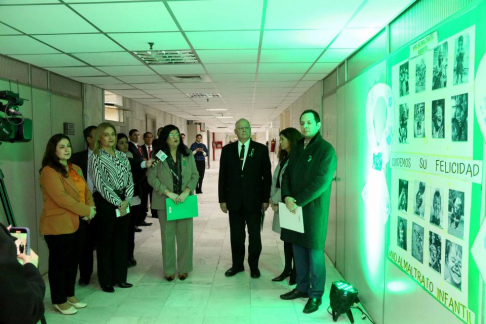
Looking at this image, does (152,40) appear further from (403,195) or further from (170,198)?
(403,195)

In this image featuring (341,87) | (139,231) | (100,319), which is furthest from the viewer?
(139,231)

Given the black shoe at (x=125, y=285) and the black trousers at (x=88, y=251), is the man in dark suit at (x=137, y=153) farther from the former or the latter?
the black shoe at (x=125, y=285)

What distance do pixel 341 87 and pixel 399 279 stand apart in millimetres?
2177

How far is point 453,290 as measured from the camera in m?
1.81

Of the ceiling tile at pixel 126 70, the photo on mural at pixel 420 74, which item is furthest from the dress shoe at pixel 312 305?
the ceiling tile at pixel 126 70

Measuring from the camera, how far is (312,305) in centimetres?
315

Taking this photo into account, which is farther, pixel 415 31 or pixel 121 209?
pixel 121 209

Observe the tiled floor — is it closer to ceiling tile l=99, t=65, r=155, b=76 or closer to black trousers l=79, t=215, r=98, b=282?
black trousers l=79, t=215, r=98, b=282

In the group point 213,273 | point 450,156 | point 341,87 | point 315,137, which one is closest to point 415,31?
point 450,156

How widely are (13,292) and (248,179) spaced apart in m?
2.89

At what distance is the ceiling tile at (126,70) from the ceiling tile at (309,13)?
7.13 feet

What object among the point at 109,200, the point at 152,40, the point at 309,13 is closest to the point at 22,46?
the point at 152,40

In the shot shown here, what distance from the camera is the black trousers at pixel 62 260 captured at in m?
3.04

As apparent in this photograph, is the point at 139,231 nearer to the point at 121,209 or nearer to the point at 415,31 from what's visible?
the point at 121,209
